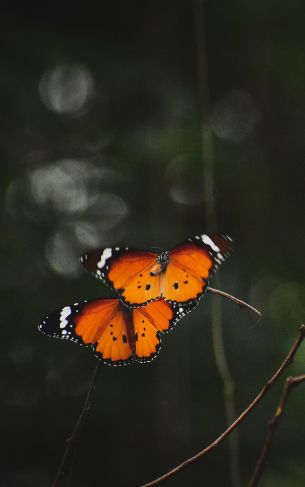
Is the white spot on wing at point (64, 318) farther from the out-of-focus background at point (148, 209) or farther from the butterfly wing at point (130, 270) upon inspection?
the out-of-focus background at point (148, 209)

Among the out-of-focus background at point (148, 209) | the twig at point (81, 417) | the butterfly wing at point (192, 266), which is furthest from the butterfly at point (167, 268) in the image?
the out-of-focus background at point (148, 209)

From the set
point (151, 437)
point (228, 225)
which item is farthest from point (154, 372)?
point (228, 225)

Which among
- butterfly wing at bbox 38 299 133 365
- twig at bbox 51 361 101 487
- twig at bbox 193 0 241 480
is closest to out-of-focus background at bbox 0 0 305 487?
twig at bbox 193 0 241 480

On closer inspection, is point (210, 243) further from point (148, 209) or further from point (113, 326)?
point (148, 209)

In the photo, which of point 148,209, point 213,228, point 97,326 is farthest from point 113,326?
point 148,209

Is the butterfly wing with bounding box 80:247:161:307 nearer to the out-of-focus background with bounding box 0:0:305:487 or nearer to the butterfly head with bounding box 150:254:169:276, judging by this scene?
the butterfly head with bounding box 150:254:169:276

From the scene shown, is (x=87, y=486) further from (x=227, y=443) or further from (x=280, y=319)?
(x=280, y=319)
